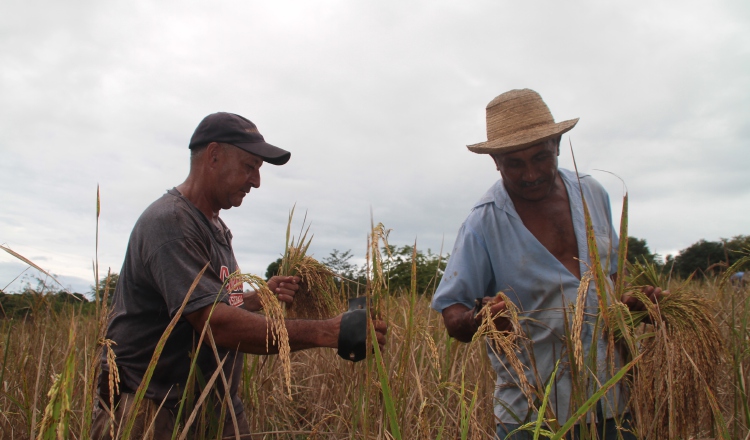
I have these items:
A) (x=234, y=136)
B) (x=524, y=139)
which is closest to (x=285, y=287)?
(x=234, y=136)

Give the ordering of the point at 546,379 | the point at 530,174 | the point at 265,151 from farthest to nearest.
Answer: the point at 265,151
the point at 530,174
the point at 546,379

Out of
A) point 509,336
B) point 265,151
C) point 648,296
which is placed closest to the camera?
point 509,336

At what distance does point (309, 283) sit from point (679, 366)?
1605 millimetres

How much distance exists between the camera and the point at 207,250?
2.54 metres

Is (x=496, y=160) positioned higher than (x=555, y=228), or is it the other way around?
(x=496, y=160)

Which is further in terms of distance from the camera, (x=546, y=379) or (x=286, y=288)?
(x=286, y=288)

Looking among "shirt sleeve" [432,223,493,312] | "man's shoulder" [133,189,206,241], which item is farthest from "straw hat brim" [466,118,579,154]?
"man's shoulder" [133,189,206,241]

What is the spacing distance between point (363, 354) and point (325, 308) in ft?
2.48

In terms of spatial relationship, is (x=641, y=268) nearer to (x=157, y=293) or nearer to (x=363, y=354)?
(x=363, y=354)

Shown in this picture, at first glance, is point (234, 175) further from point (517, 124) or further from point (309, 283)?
point (517, 124)

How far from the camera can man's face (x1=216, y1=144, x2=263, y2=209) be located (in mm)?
2873

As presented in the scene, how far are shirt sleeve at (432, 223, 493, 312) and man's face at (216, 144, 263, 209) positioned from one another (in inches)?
44.9

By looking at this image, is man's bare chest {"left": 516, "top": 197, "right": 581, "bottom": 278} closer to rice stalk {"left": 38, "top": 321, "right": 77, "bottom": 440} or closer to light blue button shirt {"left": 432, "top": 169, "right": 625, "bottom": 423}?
light blue button shirt {"left": 432, "top": 169, "right": 625, "bottom": 423}

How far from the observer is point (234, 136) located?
2930 mm
